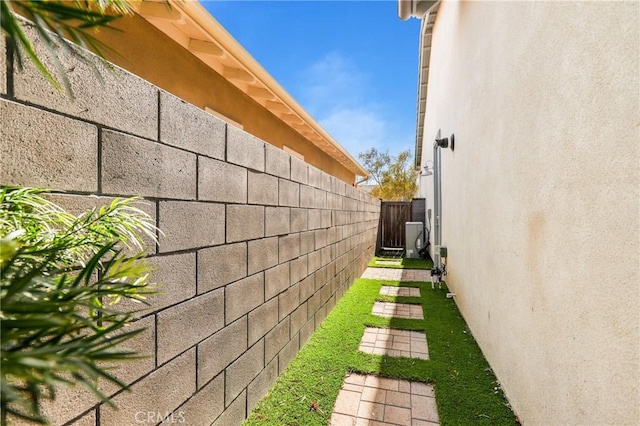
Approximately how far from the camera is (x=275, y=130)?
5.57 metres

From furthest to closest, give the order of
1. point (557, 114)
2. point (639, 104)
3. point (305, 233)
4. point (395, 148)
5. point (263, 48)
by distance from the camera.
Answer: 1. point (395, 148)
2. point (263, 48)
3. point (305, 233)
4. point (557, 114)
5. point (639, 104)

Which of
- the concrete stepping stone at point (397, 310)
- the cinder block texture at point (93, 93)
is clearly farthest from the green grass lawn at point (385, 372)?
the cinder block texture at point (93, 93)

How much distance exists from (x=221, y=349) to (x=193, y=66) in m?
3.12

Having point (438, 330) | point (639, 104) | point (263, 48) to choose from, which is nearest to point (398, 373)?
point (438, 330)

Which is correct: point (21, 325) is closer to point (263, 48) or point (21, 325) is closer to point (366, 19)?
point (366, 19)

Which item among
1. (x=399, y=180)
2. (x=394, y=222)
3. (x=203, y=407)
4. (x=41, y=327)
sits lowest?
(x=203, y=407)

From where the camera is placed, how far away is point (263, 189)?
98.6 inches

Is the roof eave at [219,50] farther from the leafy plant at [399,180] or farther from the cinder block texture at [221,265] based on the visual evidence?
the leafy plant at [399,180]

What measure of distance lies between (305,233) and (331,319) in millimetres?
1475

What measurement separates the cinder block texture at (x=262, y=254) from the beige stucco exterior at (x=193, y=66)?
1460 millimetres
